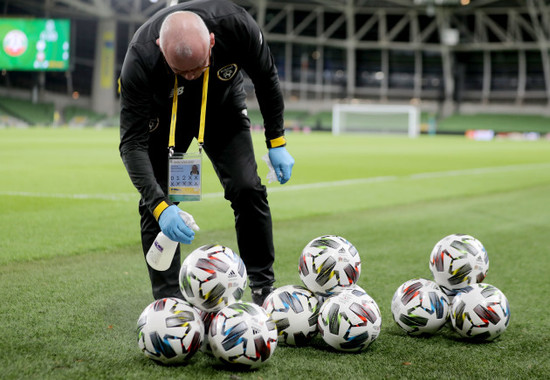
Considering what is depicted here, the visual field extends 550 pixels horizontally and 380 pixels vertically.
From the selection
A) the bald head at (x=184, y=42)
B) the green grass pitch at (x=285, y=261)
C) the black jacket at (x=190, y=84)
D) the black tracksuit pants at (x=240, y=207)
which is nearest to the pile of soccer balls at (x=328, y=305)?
the green grass pitch at (x=285, y=261)

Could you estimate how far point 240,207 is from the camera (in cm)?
419

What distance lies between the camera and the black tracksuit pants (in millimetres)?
4152

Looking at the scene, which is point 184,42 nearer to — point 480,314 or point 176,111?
point 176,111

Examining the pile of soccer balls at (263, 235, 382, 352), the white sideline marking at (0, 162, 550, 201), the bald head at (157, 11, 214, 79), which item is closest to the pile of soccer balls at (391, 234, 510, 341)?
the pile of soccer balls at (263, 235, 382, 352)

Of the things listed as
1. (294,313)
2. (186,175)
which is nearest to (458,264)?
(294,313)

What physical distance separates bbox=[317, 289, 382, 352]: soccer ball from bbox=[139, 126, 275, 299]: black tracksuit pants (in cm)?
78

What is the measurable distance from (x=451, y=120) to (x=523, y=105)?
9.07 metres

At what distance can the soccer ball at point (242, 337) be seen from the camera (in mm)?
3152

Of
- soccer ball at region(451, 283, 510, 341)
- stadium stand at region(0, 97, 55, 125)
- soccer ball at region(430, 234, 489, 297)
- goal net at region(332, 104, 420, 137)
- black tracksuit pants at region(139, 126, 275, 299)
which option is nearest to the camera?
soccer ball at region(451, 283, 510, 341)

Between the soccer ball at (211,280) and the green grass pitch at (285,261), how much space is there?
31 cm

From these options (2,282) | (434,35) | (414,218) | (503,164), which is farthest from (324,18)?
(2,282)

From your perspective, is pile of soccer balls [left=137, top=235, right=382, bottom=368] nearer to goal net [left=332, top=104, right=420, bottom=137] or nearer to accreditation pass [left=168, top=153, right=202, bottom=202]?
accreditation pass [left=168, top=153, right=202, bottom=202]

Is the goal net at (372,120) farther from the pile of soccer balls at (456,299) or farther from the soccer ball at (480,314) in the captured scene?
the soccer ball at (480,314)

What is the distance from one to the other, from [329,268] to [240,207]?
A: 0.82 metres
